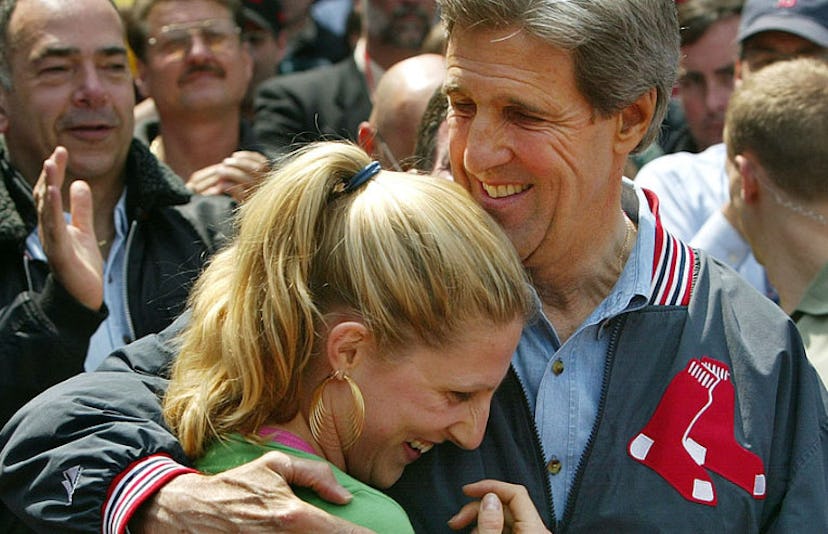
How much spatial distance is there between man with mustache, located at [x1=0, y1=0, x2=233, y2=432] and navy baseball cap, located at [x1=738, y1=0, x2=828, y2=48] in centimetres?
236

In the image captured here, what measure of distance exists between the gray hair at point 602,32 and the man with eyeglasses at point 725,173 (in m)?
→ 1.88

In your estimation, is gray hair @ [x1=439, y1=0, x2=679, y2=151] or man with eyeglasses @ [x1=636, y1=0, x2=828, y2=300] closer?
gray hair @ [x1=439, y1=0, x2=679, y2=151]

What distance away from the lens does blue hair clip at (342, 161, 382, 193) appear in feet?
7.18

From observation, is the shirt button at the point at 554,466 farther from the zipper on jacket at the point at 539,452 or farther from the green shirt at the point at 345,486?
the green shirt at the point at 345,486

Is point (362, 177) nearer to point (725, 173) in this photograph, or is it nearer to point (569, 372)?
point (569, 372)


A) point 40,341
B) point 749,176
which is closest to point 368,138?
point 40,341

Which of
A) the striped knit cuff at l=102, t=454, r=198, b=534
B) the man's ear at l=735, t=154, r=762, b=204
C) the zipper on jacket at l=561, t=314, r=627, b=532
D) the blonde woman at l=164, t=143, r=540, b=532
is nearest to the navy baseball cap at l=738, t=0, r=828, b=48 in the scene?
the man's ear at l=735, t=154, r=762, b=204

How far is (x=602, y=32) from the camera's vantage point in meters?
2.37

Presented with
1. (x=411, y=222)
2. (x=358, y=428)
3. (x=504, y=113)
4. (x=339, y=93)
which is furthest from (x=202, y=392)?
(x=339, y=93)

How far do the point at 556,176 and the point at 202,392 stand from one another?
0.83m

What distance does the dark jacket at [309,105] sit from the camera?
5.39 meters

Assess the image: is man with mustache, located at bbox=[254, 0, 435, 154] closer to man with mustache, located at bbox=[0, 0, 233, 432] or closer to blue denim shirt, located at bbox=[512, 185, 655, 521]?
man with mustache, located at bbox=[0, 0, 233, 432]

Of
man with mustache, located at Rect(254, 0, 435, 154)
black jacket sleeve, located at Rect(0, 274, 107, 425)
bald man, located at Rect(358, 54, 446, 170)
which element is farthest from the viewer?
man with mustache, located at Rect(254, 0, 435, 154)

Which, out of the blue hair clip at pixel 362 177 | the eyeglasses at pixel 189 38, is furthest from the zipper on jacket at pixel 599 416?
the eyeglasses at pixel 189 38
